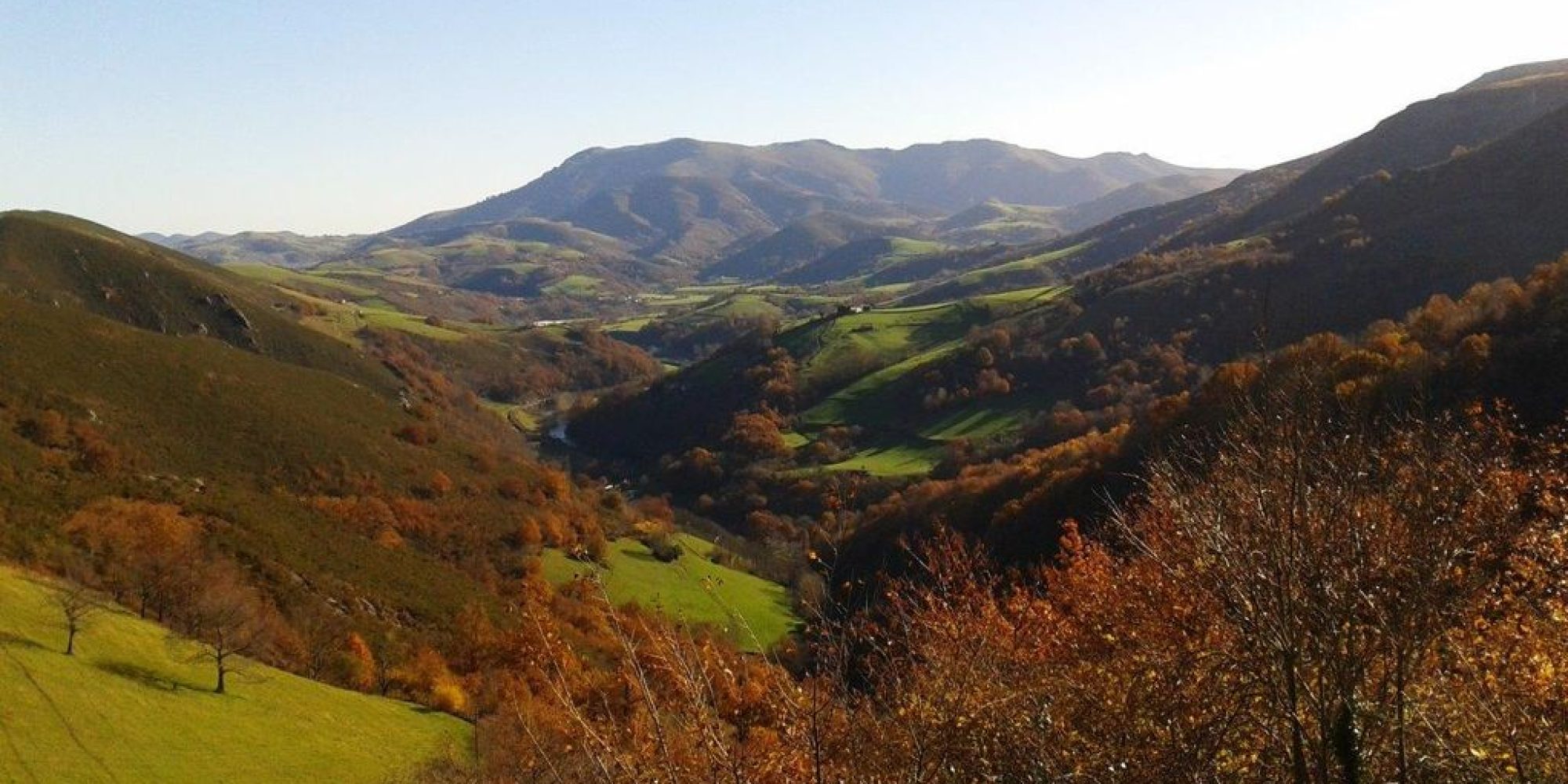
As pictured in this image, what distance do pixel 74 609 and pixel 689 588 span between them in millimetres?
51959

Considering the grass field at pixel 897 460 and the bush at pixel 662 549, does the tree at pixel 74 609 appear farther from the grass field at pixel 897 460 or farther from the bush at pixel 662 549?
the grass field at pixel 897 460

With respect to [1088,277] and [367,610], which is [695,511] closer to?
[367,610]

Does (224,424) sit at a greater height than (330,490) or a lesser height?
greater

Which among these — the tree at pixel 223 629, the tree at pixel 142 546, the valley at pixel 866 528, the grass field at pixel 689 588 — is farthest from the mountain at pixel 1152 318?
the tree at pixel 223 629

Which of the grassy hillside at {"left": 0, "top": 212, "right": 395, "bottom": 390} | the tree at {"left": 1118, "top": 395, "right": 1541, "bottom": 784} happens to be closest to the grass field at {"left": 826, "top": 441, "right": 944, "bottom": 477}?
the grassy hillside at {"left": 0, "top": 212, "right": 395, "bottom": 390}

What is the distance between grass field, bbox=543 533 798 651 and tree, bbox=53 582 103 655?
36849mm

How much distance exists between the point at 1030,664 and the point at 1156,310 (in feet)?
420

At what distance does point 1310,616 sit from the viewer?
7.93 m

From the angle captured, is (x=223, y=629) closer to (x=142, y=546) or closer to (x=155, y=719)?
(x=155, y=719)

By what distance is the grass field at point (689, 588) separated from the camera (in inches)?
2707

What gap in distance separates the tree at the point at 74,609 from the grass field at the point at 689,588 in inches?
1451

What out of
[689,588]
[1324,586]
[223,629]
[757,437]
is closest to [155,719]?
[223,629]

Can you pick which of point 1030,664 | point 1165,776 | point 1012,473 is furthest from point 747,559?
point 1165,776

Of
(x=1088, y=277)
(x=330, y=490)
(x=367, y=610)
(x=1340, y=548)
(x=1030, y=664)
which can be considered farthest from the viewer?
(x=1088, y=277)
